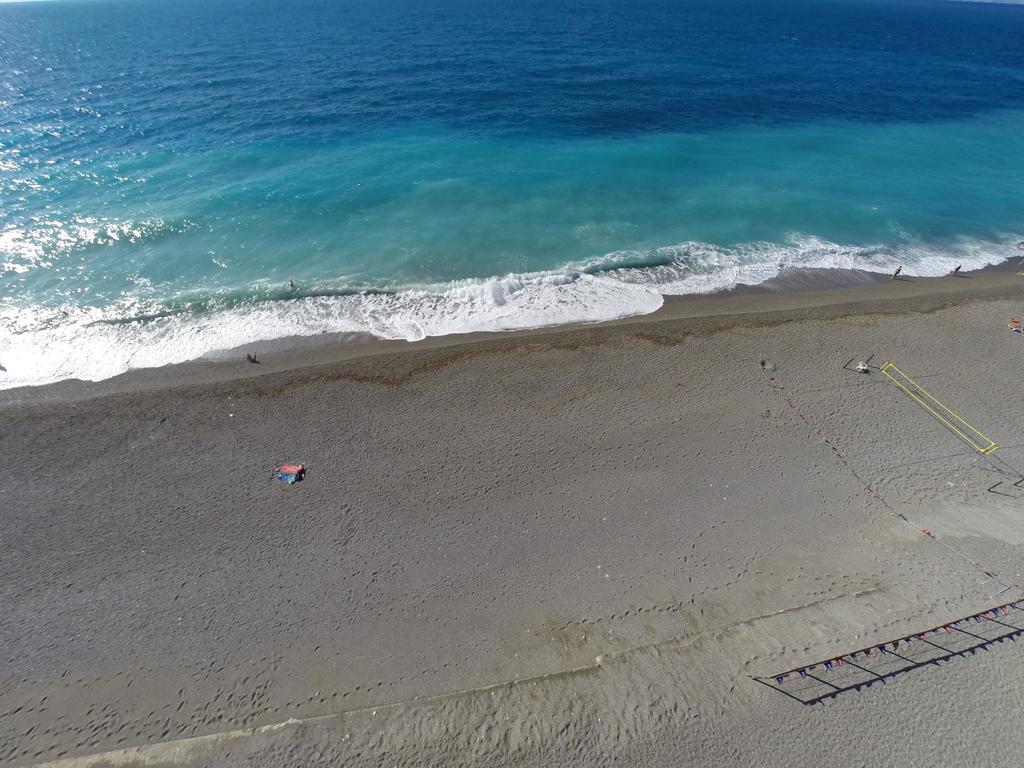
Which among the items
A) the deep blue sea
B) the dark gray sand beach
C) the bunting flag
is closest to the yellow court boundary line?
the dark gray sand beach

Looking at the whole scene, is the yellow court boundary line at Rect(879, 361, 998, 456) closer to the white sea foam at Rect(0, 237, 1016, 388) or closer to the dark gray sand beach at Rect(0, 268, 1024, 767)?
the dark gray sand beach at Rect(0, 268, 1024, 767)

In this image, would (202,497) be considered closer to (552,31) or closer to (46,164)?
(46,164)

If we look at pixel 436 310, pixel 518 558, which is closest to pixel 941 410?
pixel 518 558

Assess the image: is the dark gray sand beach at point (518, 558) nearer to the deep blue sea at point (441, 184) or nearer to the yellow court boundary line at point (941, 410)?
the yellow court boundary line at point (941, 410)

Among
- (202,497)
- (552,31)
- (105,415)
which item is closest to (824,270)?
(202,497)

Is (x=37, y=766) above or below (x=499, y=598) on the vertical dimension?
below

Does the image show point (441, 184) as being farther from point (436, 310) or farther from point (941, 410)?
point (941, 410)
